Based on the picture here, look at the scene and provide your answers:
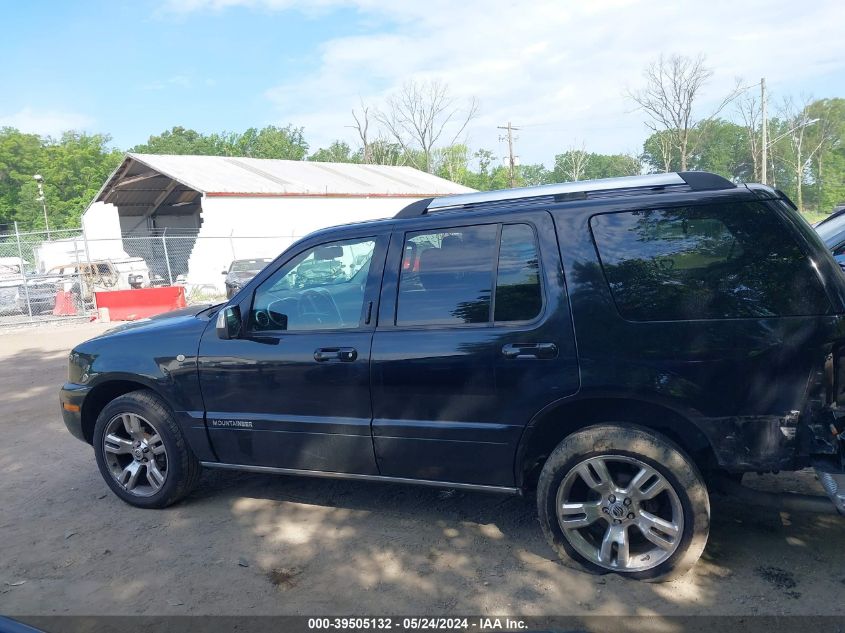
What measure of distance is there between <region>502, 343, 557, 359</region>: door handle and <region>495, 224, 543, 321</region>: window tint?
0.15 meters

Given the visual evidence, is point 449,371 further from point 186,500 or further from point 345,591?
point 186,500

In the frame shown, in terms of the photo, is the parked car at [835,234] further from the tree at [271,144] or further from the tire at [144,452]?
the tree at [271,144]

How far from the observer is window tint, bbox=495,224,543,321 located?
350 centimetres

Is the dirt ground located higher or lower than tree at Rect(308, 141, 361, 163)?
lower

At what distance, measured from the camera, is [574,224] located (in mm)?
3457

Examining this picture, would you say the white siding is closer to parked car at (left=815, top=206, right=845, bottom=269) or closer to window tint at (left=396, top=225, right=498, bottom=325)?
parked car at (left=815, top=206, right=845, bottom=269)

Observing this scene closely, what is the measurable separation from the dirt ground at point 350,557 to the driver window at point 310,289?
1281 millimetres

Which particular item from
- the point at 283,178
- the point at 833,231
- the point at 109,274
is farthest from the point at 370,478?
the point at 283,178

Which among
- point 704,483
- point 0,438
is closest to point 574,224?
point 704,483

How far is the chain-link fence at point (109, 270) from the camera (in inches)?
738

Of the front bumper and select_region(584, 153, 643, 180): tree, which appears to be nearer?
the front bumper

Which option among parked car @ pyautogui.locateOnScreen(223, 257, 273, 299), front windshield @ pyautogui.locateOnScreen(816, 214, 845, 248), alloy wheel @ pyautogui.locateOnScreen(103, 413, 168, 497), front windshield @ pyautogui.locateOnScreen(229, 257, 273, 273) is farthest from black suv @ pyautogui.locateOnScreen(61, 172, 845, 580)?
front windshield @ pyautogui.locateOnScreen(229, 257, 273, 273)

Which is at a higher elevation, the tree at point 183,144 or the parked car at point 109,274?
the tree at point 183,144

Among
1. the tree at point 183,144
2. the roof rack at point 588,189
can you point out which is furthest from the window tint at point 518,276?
the tree at point 183,144
